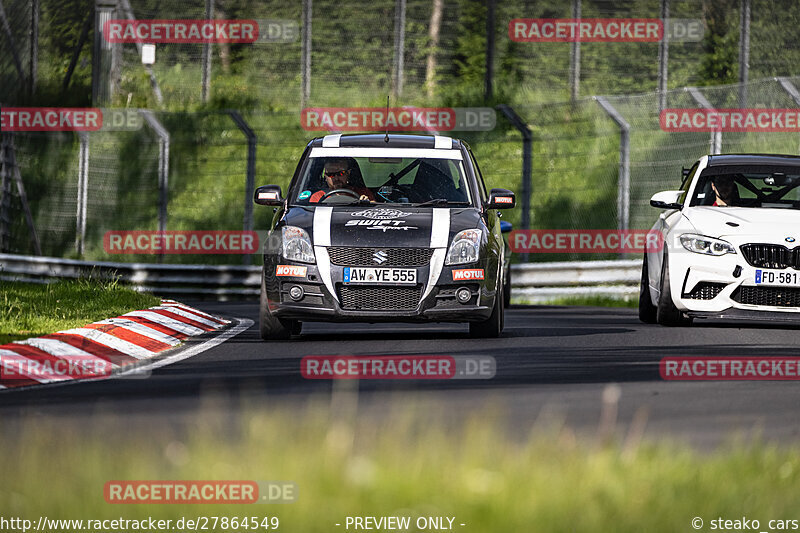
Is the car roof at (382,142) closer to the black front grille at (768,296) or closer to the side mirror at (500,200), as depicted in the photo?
the side mirror at (500,200)

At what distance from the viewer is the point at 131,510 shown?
206 inches

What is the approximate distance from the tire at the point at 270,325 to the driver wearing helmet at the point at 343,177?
127cm

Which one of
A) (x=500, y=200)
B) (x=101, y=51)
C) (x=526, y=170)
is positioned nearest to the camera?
(x=500, y=200)

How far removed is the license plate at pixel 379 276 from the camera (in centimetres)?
1213

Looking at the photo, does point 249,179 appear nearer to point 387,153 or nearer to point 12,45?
point 387,153

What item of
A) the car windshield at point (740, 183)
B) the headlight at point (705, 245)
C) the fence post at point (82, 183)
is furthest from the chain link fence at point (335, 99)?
the headlight at point (705, 245)

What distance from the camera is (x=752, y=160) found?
15.0 m

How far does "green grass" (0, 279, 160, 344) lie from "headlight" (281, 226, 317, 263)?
1864 mm

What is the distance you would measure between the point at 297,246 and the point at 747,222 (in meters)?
4.14

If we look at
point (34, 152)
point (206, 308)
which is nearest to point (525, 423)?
point (206, 308)

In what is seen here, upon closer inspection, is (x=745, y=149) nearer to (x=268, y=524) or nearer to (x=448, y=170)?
(x=448, y=170)

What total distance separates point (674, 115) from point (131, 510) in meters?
20.4

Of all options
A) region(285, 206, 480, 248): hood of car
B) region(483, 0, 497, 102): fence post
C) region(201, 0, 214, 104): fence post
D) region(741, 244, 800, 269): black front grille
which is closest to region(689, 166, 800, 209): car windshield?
region(741, 244, 800, 269): black front grille

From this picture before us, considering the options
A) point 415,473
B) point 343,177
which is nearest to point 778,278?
point 343,177
